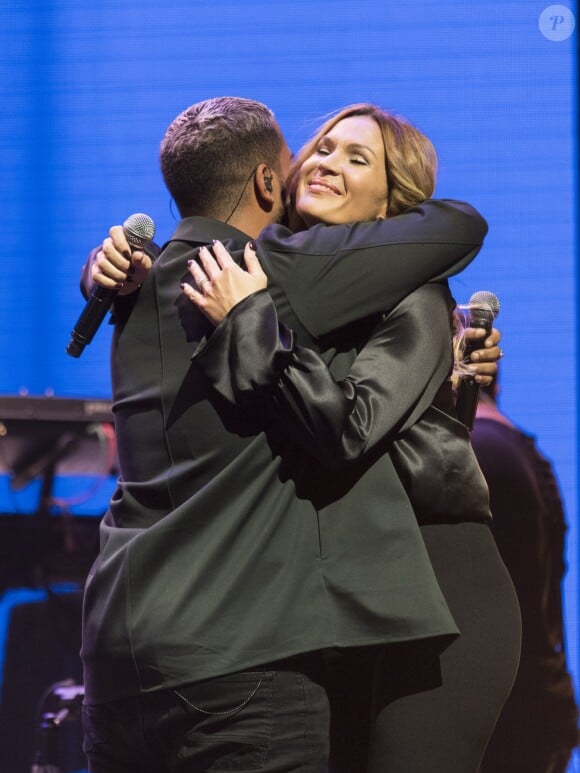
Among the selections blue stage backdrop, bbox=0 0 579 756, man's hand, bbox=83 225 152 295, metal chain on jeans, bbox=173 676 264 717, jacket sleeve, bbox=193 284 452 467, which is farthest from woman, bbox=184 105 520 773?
blue stage backdrop, bbox=0 0 579 756

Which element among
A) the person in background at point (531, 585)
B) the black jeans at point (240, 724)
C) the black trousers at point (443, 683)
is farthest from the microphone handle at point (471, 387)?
the person in background at point (531, 585)

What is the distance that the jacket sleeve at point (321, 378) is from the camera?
56.9 inches

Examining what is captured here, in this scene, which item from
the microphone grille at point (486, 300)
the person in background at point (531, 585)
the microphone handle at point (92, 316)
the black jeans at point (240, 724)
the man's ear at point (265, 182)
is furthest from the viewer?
the person in background at point (531, 585)

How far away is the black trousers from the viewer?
159 cm

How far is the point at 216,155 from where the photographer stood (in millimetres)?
1745

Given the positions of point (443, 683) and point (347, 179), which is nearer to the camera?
point (443, 683)

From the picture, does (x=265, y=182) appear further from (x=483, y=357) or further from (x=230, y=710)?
(x=230, y=710)

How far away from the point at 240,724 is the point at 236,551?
221 mm

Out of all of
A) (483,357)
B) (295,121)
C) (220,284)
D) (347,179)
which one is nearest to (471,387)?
(483,357)

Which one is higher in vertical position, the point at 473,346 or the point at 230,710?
the point at 473,346

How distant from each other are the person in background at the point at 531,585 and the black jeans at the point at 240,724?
1.21 m

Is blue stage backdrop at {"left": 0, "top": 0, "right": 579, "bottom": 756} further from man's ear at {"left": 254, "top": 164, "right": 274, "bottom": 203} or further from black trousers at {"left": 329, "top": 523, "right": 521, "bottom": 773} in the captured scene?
black trousers at {"left": 329, "top": 523, "right": 521, "bottom": 773}

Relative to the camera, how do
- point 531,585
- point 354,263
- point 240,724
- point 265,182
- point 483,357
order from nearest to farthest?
point 240,724 → point 354,263 → point 265,182 → point 483,357 → point 531,585

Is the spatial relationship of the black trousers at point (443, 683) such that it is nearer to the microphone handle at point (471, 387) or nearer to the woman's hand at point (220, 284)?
the microphone handle at point (471, 387)
